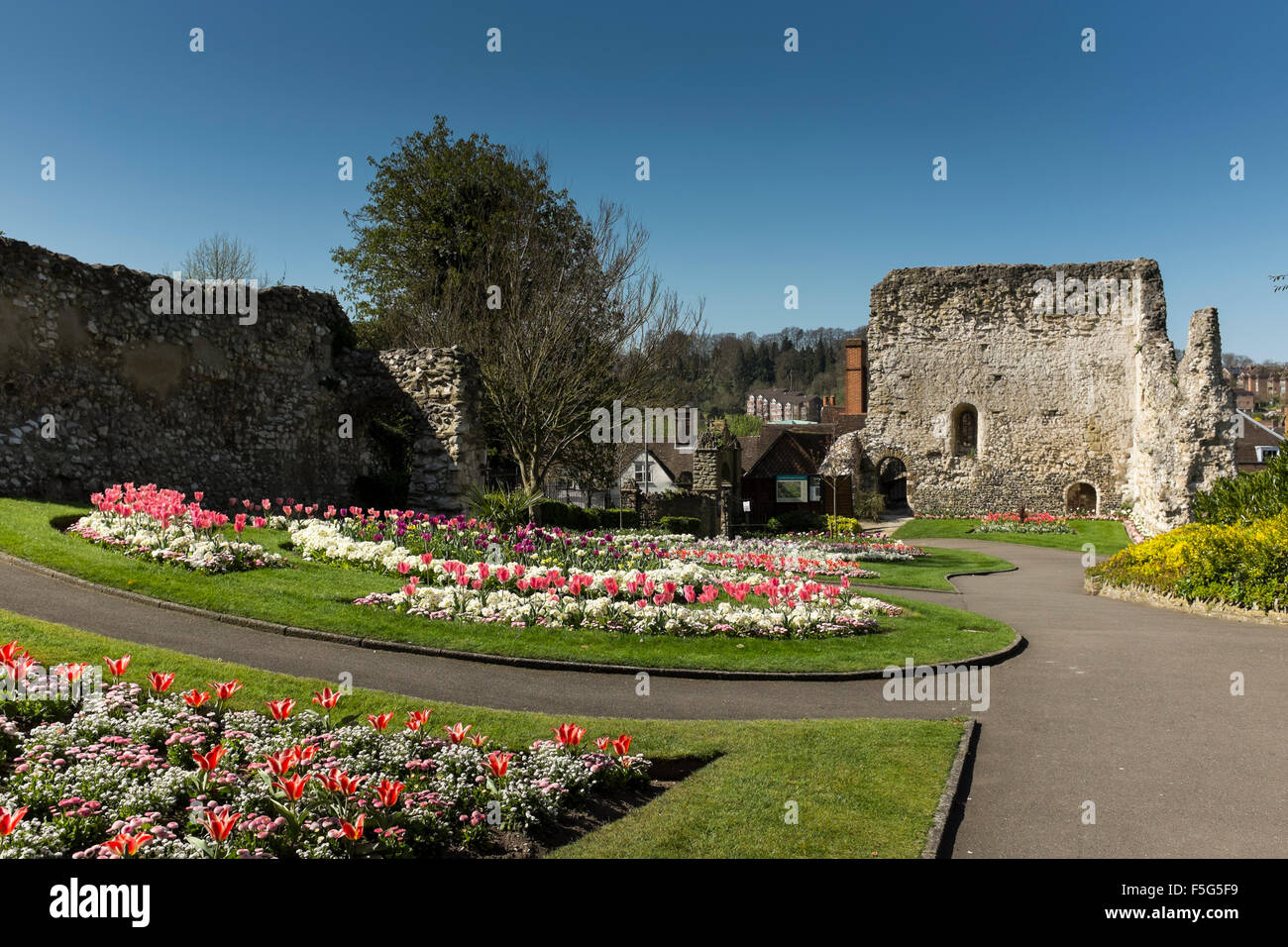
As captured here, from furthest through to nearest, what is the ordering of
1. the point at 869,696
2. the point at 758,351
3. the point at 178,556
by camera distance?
the point at 758,351 < the point at 178,556 < the point at 869,696

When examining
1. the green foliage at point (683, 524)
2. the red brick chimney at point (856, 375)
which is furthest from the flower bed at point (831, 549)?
the red brick chimney at point (856, 375)

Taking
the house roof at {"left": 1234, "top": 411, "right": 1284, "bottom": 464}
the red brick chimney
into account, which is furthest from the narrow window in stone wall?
the house roof at {"left": 1234, "top": 411, "right": 1284, "bottom": 464}

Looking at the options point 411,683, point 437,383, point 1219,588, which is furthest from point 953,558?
point 411,683

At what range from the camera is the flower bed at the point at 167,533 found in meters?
→ 10.9

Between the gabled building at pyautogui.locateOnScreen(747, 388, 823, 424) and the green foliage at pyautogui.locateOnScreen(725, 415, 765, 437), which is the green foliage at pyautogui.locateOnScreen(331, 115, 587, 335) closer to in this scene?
the green foliage at pyautogui.locateOnScreen(725, 415, 765, 437)

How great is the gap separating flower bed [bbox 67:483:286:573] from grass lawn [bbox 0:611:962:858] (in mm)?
2788

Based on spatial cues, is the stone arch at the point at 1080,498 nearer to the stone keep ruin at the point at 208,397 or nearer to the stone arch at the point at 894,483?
the stone arch at the point at 894,483

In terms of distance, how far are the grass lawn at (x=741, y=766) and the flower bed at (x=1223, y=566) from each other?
910 centimetres

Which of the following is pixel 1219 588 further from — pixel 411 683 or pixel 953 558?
pixel 411 683

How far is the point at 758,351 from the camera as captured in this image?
132m

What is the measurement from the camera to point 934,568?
68.6 feet

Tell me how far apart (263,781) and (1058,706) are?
7.12 meters

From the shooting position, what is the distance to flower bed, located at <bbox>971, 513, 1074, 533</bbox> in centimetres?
3256
